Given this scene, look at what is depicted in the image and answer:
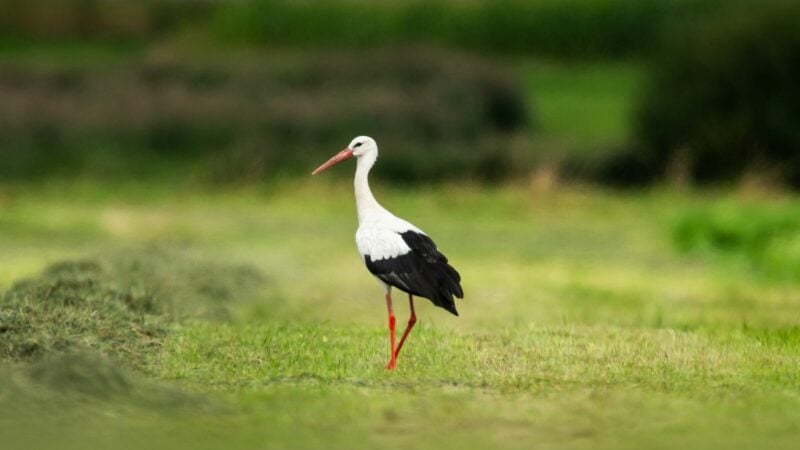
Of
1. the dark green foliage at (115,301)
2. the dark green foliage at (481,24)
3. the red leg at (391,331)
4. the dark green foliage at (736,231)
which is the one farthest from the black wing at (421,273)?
the dark green foliage at (481,24)

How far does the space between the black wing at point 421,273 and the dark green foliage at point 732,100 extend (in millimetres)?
17608

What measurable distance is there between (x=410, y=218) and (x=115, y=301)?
10.9 meters

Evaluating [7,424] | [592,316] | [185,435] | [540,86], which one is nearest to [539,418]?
[185,435]

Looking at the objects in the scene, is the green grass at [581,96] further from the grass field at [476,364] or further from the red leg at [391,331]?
the red leg at [391,331]

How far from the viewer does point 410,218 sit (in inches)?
792

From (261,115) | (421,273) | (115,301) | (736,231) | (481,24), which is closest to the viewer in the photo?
(421,273)

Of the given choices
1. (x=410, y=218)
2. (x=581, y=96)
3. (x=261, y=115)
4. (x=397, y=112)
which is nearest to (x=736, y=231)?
(x=410, y=218)

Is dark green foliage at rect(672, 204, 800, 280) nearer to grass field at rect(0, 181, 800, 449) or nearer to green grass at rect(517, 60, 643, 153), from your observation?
grass field at rect(0, 181, 800, 449)

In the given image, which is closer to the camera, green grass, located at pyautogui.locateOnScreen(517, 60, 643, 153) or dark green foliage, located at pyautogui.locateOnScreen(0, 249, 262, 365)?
dark green foliage, located at pyautogui.locateOnScreen(0, 249, 262, 365)

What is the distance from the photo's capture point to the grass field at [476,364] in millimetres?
6074

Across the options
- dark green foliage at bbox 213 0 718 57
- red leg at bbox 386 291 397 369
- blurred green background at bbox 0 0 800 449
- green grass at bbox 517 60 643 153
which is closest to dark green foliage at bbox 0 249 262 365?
blurred green background at bbox 0 0 800 449

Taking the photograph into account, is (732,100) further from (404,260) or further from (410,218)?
(404,260)

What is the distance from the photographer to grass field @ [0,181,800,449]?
239 inches

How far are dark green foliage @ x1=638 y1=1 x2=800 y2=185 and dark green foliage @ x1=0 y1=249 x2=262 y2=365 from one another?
12.9 metres
